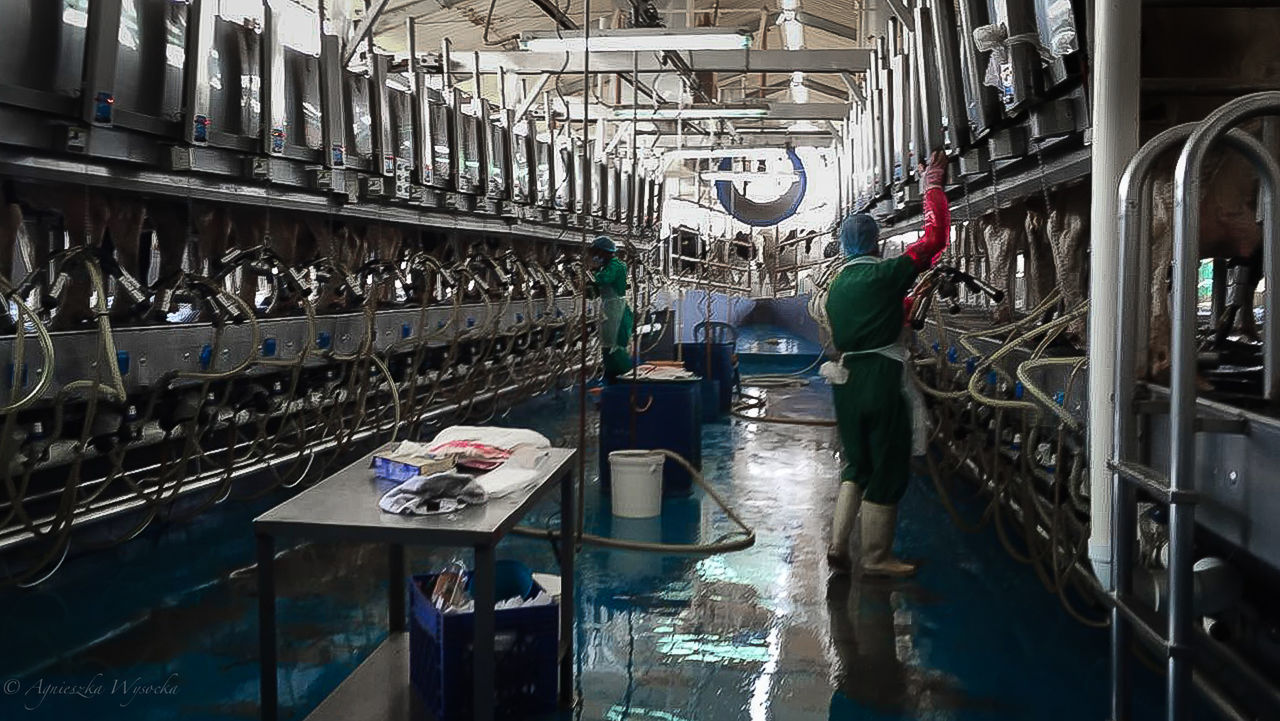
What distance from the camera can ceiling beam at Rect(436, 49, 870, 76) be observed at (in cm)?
773

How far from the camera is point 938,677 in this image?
2.97 metres

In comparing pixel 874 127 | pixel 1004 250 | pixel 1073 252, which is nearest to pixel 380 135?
pixel 1004 250

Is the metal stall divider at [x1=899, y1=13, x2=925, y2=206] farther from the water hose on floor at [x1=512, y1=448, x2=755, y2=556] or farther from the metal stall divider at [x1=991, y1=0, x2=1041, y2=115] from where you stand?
the water hose on floor at [x1=512, y1=448, x2=755, y2=556]

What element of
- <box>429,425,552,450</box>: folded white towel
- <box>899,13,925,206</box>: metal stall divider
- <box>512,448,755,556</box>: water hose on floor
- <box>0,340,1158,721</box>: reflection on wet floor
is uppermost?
<box>899,13,925,206</box>: metal stall divider

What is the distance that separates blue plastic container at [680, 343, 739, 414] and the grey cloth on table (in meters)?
6.66

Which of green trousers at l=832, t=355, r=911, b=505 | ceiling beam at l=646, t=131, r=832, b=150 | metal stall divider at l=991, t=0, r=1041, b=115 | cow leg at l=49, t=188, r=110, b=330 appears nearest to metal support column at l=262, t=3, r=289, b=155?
cow leg at l=49, t=188, r=110, b=330

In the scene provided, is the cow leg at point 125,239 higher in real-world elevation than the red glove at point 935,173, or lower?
lower

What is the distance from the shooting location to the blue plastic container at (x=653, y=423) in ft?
17.6

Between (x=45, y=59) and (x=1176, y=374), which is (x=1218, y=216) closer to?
(x=1176, y=374)

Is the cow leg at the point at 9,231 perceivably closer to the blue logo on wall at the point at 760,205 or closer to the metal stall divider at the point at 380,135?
the metal stall divider at the point at 380,135

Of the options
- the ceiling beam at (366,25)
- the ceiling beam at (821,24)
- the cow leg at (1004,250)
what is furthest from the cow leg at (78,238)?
the ceiling beam at (821,24)

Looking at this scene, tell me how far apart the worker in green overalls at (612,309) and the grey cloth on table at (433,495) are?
17.0 ft

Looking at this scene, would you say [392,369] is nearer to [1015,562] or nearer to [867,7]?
[1015,562]

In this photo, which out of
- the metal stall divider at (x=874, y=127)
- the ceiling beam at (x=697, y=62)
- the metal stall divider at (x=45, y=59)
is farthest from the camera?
the ceiling beam at (x=697, y=62)
